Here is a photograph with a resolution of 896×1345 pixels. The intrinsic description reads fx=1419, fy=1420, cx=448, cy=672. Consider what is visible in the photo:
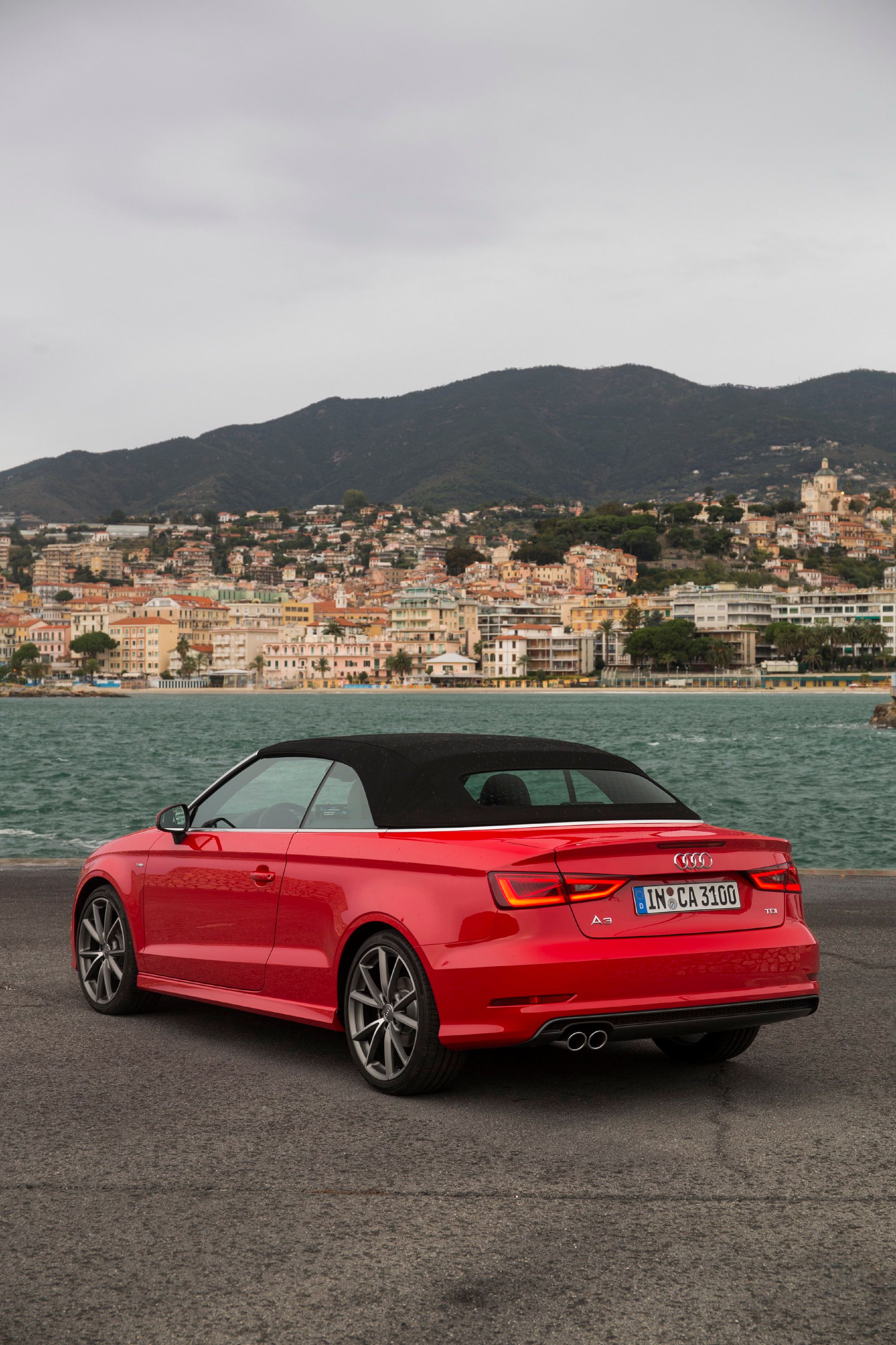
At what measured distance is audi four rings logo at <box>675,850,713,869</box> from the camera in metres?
5.67

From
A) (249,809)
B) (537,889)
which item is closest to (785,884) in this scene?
(537,889)

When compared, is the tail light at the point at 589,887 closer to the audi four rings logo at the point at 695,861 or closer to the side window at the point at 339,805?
the audi four rings logo at the point at 695,861

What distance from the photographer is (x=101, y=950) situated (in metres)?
7.59

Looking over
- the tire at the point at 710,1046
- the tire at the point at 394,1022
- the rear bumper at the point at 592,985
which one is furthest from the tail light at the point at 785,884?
the tire at the point at 394,1022

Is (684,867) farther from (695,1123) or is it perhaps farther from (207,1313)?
(207,1313)

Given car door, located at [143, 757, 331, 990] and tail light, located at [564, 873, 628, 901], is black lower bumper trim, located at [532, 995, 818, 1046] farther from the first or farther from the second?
car door, located at [143, 757, 331, 990]

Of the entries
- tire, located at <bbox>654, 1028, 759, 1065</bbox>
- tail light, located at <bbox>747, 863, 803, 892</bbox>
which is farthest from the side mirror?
tail light, located at <bbox>747, 863, 803, 892</bbox>

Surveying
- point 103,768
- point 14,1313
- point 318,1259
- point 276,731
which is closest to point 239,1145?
point 318,1259

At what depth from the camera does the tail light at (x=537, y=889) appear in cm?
541

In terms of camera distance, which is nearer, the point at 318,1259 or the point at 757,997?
the point at 318,1259

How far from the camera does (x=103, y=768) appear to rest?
49750 millimetres

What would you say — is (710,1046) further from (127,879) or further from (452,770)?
(127,879)

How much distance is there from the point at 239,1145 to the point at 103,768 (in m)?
46.1

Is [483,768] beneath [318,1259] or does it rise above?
above
